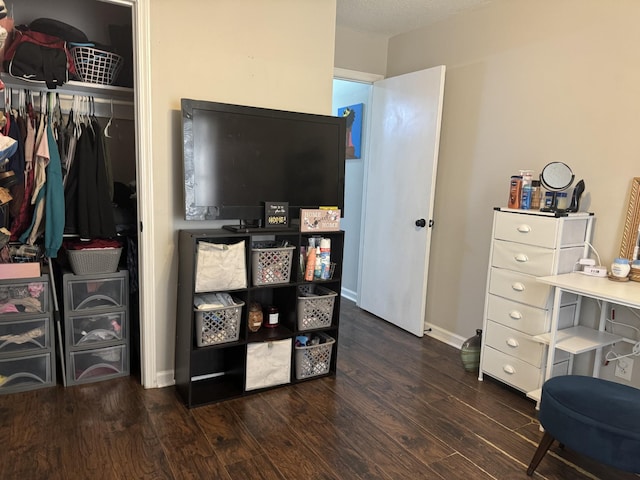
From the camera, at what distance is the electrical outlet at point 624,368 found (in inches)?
94.0

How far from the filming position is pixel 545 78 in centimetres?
275

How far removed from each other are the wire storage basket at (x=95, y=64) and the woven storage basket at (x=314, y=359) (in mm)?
1936

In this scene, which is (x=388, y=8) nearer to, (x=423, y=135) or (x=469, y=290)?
(x=423, y=135)

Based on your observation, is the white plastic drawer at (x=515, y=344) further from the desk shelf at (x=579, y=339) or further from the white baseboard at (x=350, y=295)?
the white baseboard at (x=350, y=295)

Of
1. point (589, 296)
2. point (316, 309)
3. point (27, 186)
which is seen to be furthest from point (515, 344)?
point (27, 186)

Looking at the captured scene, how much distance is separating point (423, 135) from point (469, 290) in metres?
1.21

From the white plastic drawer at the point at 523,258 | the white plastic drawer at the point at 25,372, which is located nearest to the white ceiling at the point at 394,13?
the white plastic drawer at the point at 523,258

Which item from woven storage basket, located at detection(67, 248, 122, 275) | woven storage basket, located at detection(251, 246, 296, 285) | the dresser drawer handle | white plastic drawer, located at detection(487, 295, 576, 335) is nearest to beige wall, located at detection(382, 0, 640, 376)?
white plastic drawer, located at detection(487, 295, 576, 335)

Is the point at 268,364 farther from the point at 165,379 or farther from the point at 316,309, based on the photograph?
the point at 165,379

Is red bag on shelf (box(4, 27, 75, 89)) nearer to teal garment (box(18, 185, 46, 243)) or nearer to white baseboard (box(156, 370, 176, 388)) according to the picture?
teal garment (box(18, 185, 46, 243))

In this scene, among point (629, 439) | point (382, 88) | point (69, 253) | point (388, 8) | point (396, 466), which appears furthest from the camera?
point (382, 88)

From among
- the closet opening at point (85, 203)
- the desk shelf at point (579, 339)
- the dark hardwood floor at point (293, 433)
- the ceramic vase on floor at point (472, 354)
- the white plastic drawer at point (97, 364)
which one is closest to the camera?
the dark hardwood floor at point (293, 433)

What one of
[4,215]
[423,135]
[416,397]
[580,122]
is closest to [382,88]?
[423,135]

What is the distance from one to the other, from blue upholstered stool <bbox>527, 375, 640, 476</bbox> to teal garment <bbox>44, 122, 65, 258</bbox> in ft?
8.38
